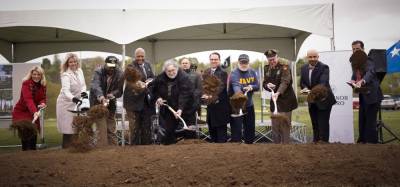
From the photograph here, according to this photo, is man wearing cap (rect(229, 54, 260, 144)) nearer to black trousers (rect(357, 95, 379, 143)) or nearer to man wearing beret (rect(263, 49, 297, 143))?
man wearing beret (rect(263, 49, 297, 143))

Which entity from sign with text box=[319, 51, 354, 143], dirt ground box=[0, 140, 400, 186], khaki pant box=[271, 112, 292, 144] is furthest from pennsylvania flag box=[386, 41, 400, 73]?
dirt ground box=[0, 140, 400, 186]

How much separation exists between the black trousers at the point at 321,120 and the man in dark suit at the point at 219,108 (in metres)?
1.38

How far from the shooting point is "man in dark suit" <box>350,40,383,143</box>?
20.8 ft

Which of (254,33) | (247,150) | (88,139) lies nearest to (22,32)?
(254,33)

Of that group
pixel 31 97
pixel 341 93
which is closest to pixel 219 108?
pixel 31 97

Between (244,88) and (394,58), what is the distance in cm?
432

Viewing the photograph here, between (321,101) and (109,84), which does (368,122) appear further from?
(109,84)

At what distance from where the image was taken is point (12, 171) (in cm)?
395

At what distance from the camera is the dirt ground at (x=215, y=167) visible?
11.8 ft

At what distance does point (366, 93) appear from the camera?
21.1 ft

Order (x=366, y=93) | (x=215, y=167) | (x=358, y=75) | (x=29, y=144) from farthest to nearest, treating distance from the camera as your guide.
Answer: (x=358, y=75) < (x=366, y=93) < (x=29, y=144) < (x=215, y=167)

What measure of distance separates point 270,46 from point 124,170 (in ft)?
28.8

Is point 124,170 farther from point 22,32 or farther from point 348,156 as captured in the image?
point 22,32

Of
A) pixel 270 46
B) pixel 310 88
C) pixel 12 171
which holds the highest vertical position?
pixel 270 46
